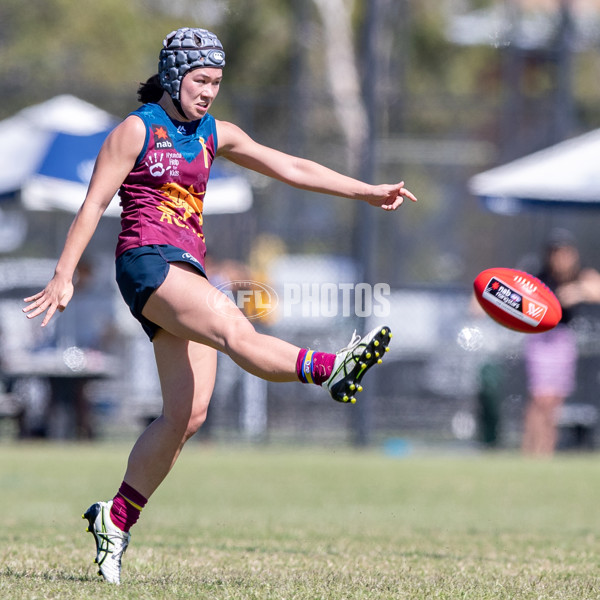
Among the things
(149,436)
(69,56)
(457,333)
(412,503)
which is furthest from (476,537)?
(69,56)

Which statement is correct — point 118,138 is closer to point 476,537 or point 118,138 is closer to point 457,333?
point 476,537

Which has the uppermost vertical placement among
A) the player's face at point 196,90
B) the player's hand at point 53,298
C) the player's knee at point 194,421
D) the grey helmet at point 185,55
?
the grey helmet at point 185,55

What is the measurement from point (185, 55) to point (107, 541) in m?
1.87

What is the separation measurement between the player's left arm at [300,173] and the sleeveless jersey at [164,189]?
289 millimetres

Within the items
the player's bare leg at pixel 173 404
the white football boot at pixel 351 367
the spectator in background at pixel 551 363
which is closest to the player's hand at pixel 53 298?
the player's bare leg at pixel 173 404

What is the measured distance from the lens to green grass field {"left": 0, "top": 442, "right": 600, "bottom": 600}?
15.9 feet

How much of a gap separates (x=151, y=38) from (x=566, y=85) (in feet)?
52.2

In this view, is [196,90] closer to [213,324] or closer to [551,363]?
[213,324]

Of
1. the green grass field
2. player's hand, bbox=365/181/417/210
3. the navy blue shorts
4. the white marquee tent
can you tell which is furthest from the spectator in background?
the navy blue shorts

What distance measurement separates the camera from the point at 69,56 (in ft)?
95.5

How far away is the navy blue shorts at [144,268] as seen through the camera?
4672 millimetres

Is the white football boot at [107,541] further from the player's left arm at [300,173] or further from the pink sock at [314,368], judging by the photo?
the player's left arm at [300,173]

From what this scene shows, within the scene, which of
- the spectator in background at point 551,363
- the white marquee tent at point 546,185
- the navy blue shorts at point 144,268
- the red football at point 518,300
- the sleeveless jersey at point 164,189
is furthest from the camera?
the white marquee tent at point 546,185

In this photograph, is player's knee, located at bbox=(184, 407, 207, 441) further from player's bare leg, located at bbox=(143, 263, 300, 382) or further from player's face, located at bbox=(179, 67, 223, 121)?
player's face, located at bbox=(179, 67, 223, 121)
